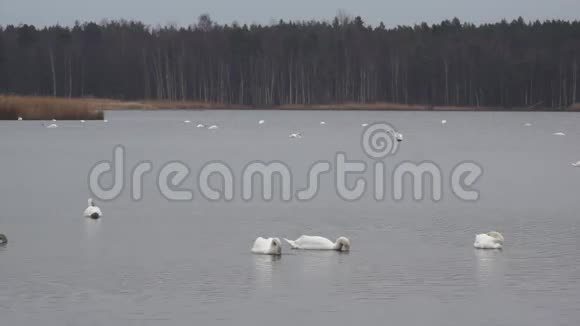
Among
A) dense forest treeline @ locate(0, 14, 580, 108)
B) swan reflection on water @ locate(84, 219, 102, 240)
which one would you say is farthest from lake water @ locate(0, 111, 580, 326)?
dense forest treeline @ locate(0, 14, 580, 108)

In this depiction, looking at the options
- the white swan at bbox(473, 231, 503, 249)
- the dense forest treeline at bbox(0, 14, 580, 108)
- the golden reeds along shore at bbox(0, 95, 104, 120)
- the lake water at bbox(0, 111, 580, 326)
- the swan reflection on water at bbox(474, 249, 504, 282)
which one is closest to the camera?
the lake water at bbox(0, 111, 580, 326)

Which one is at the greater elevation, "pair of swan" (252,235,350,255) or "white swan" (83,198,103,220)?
"white swan" (83,198,103,220)

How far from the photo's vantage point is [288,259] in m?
15.2

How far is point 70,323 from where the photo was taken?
Answer: 11305 millimetres

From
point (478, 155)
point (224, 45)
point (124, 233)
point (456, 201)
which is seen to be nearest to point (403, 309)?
point (124, 233)

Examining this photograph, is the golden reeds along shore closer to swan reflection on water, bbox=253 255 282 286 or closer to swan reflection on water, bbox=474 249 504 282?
swan reflection on water, bbox=253 255 282 286

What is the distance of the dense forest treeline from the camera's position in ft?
352

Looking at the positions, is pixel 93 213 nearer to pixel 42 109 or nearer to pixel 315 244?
pixel 315 244

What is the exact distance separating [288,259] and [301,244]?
0.81m

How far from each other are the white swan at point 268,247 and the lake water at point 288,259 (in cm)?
15

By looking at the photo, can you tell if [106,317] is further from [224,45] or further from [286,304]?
[224,45]

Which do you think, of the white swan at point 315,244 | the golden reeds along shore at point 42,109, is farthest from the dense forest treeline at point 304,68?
the white swan at point 315,244

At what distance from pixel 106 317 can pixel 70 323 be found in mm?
A: 402

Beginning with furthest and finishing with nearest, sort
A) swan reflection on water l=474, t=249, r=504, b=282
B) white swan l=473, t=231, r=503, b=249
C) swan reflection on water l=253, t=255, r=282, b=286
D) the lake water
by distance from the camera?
white swan l=473, t=231, r=503, b=249 < swan reflection on water l=474, t=249, r=504, b=282 < swan reflection on water l=253, t=255, r=282, b=286 < the lake water
